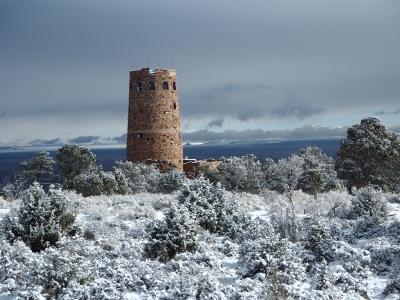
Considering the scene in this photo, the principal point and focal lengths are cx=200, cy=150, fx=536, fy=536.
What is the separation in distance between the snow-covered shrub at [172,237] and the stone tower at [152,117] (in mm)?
35440

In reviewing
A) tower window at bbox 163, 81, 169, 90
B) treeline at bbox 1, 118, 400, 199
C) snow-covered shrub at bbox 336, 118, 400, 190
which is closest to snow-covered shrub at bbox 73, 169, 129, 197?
treeline at bbox 1, 118, 400, 199

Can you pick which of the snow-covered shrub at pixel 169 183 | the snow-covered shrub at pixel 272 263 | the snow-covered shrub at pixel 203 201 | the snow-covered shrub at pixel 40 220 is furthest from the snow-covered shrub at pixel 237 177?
the snow-covered shrub at pixel 272 263

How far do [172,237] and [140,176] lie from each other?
30.0m

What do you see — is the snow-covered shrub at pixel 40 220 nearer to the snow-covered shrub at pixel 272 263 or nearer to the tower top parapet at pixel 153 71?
the snow-covered shrub at pixel 272 263

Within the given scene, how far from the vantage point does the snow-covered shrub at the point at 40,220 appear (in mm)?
14312

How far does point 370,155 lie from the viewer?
98.2 feet

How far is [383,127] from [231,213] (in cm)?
1673

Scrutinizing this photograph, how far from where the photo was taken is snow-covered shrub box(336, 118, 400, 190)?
97.2ft

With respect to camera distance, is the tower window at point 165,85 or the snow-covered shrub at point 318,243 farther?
the tower window at point 165,85

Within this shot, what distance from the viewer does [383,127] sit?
30.4m

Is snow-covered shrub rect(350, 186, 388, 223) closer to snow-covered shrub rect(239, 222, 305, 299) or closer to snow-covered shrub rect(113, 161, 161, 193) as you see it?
snow-covered shrub rect(239, 222, 305, 299)

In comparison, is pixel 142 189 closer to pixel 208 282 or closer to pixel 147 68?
pixel 147 68

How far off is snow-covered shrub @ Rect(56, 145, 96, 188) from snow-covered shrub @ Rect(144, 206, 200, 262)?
32649mm

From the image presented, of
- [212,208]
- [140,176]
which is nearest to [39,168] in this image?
[140,176]
